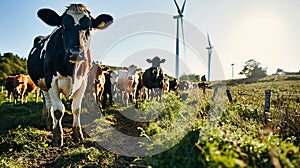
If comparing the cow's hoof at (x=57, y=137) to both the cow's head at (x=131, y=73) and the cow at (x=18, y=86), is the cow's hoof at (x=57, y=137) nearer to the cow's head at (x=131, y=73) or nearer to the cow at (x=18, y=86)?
the cow's head at (x=131, y=73)

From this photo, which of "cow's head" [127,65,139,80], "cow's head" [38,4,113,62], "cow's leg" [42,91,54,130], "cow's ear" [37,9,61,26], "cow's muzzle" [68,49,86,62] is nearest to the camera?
"cow's muzzle" [68,49,86,62]

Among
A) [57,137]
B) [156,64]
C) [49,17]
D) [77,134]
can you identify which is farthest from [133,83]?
[57,137]

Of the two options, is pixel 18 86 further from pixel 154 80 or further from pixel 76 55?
pixel 76 55

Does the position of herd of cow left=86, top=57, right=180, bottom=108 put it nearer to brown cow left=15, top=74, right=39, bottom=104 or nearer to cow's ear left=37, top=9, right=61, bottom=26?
brown cow left=15, top=74, right=39, bottom=104

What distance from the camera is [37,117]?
805 cm

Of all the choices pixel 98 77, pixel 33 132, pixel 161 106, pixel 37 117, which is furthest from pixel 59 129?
pixel 98 77

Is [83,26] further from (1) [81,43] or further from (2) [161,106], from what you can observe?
(2) [161,106]

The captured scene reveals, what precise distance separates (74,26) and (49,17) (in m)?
0.83

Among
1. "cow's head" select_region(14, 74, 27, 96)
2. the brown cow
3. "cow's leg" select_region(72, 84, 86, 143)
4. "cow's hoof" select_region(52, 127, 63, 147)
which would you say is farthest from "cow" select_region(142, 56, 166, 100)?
"cow's hoof" select_region(52, 127, 63, 147)

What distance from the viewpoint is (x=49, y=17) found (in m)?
5.66

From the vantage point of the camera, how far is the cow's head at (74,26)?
492 cm

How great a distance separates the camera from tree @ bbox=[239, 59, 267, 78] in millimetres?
→ 76625

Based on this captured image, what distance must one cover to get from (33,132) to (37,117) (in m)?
2.33

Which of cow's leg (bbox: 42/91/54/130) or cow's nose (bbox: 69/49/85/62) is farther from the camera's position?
cow's leg (bbox: 42/91/54/130)
